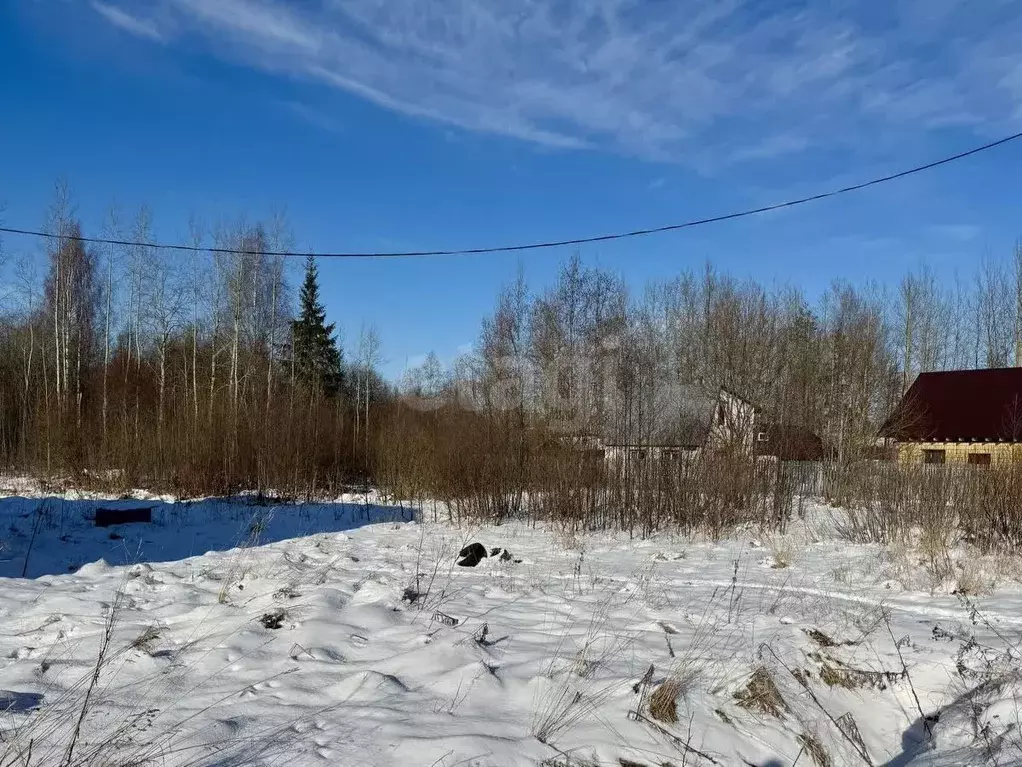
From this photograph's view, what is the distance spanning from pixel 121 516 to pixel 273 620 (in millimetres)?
6968

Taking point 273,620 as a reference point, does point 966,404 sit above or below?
above

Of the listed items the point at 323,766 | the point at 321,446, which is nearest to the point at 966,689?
the point at 323,766

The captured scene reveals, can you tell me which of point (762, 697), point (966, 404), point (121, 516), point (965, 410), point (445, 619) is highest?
point (966, 404)

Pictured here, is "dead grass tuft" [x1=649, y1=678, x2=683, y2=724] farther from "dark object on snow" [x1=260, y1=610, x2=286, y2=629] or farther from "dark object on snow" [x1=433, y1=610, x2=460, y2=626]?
"dark object on snow" [x1=260, y1=610, x2=286, y2=629]

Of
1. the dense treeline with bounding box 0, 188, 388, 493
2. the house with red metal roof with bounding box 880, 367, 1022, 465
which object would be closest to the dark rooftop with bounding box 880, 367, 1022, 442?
the house with red metal roof with bounding box 880, 367, 1022, 465

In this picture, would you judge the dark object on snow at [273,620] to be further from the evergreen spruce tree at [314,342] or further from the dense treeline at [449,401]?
the evergreen spruce tree at [314,342]

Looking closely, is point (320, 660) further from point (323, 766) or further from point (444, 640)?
point (323, 766)

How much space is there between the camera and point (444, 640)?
3930 millimetres

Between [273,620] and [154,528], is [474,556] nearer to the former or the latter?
[273,620]

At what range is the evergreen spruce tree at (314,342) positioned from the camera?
32.5 meters

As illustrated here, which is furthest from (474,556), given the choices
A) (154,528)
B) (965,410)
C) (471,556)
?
(965,410)

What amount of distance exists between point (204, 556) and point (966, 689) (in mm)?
6716

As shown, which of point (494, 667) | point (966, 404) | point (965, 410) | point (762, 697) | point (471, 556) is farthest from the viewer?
point (966, 404)

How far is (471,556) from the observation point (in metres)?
7.13
